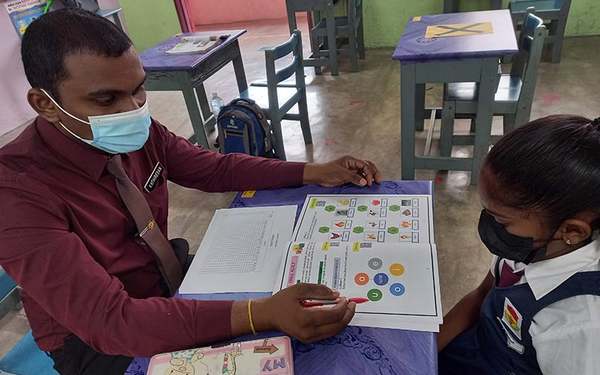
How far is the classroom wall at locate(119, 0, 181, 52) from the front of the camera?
5.59 meters

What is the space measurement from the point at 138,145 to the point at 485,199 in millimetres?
753

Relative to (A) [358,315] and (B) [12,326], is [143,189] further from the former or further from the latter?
(B) [12,326]

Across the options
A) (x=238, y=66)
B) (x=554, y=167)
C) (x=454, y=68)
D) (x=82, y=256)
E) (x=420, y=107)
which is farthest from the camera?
(x=238, y=66)

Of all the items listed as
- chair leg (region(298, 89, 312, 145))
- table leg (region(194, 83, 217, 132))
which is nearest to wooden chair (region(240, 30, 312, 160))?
chair leg (region(298, 89, 312, 145))

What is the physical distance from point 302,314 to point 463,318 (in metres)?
0.50

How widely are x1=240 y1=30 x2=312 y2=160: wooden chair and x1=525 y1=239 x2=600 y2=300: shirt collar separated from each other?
1.93 meters

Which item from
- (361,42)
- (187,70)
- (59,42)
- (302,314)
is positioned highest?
(59,42)

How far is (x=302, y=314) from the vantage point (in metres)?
0.68

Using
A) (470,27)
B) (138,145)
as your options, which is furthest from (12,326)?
(470,27)

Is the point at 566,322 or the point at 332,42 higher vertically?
the point at 566,322

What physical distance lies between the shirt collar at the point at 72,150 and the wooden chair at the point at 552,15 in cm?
381

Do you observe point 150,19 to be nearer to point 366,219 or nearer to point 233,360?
point 366,219

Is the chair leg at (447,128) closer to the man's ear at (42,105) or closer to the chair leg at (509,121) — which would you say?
the chair leg at (509,121)

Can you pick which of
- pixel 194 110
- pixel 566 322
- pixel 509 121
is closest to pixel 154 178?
pixel 566 322
